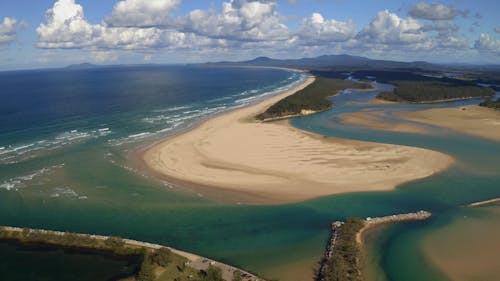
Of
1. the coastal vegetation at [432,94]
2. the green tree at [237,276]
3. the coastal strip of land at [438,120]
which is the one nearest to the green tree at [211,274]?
the green tree at [237,276]

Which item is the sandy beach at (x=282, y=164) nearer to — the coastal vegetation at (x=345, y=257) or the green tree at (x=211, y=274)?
the coastal vegetation at (x=345, y=257)

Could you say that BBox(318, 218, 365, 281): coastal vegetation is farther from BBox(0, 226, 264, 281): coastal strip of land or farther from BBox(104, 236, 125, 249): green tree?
BBox(104, 236, 125, 249): green tree

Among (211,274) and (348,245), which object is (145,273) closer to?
(211,274)

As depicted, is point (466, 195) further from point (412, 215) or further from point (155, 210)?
point (155, 210)

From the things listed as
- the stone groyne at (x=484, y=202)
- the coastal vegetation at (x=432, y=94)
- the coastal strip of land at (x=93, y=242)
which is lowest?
the coastal strip of land at (x=93, y=242)

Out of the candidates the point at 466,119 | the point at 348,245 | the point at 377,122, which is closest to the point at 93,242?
the point at 348,245

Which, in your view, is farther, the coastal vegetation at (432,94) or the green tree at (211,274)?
the coastal vegetation at (432,94)

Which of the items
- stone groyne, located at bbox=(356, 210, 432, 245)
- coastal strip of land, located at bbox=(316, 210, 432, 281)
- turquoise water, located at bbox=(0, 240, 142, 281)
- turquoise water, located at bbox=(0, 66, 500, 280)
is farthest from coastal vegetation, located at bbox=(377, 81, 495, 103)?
turquoise water, located at bbox=(0, 240, 142, 281)

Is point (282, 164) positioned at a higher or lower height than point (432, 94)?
lower
